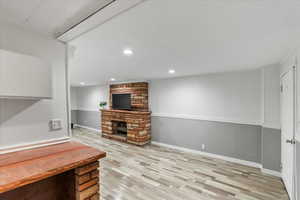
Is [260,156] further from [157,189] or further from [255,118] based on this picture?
[157,189]

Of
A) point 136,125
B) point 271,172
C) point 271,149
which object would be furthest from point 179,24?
point 136,125

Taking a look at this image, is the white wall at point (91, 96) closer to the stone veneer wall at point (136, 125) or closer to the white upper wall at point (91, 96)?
the white upper wall at point (91, 96)

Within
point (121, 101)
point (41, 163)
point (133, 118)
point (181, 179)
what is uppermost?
point (121, 101)

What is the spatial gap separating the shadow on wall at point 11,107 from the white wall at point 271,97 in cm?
398

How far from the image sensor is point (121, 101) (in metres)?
5.84

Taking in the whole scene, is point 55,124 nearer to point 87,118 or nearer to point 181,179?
point 181,179

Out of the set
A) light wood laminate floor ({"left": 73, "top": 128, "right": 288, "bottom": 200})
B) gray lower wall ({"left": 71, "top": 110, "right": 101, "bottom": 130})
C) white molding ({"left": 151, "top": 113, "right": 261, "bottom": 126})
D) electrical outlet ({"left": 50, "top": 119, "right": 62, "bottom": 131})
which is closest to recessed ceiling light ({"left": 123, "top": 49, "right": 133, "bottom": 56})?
electrical outlet ({"left": 50, "top": 119, "right": 62, "bottom": 131})

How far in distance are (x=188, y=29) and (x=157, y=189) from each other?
8.18 feet

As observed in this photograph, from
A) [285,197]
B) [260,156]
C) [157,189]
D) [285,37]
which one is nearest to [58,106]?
[157,189]

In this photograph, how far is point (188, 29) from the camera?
1412 millimetres

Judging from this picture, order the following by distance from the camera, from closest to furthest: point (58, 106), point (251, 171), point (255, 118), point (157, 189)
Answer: point (58, 106), point (157, 189), point (251, 171), point (255, 118)

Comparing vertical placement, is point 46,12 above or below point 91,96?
above

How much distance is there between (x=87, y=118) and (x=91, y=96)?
1.21 metres

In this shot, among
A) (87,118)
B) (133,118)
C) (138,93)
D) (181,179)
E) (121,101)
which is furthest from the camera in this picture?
Answer: (87,118)
